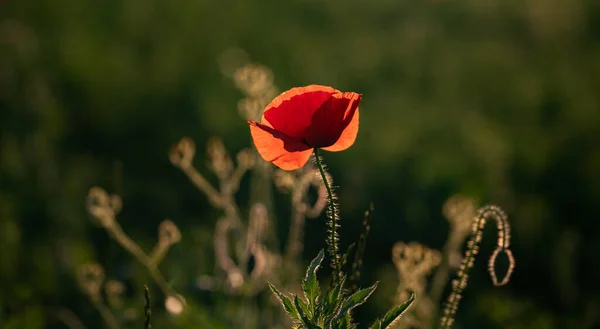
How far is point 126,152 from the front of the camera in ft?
12.5

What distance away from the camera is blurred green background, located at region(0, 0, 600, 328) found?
9.33ft

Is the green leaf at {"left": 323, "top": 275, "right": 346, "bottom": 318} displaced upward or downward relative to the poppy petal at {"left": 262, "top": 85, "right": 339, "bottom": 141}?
downward

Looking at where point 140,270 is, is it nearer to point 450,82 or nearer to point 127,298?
point 127,298

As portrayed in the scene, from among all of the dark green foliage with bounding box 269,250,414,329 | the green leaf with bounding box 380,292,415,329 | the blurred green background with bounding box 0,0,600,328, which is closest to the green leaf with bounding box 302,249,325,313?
the dark green foliage with bounding box 269,250,414,329

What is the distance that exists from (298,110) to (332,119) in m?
0.06

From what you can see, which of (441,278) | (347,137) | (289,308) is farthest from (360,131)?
(289,308)

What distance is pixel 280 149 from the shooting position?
1434 mm

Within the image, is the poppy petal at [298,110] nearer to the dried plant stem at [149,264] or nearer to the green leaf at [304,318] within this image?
the green leaf at [304,318]

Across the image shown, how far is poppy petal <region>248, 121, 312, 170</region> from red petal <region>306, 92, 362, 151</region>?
1.2 inches

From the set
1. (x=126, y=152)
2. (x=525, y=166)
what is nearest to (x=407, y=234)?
(x=525, y=166)

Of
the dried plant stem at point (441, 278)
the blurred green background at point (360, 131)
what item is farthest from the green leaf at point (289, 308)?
the blurred green background at point (360, 131)

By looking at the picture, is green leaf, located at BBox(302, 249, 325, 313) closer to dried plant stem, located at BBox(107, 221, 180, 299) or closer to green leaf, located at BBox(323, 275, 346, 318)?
green leaf, located at BBox(323, 275, 346, 318)

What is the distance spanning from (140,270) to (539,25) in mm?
3710

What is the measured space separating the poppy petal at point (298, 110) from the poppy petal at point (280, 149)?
2 cm
